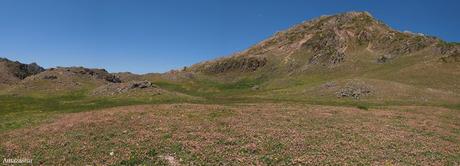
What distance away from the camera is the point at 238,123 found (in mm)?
40969

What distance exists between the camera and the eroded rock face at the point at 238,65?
595 ft

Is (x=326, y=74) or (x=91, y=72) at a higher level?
(x=91, y=72)

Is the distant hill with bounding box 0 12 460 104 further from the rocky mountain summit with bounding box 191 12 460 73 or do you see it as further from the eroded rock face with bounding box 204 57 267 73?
the eroded rock face with bounding box 204 57 267 73

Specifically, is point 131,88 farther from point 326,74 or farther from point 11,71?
point 11,71

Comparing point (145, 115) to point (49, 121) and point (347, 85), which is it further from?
point (347, 85)

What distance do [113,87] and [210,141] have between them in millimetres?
69080

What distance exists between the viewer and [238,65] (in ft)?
617

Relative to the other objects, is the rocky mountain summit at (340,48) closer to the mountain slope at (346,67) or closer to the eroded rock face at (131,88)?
the mountain slope at (346,67)

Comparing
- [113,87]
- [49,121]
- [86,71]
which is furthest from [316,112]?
[86,71]

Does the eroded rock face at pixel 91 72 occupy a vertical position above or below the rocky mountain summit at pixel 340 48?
below

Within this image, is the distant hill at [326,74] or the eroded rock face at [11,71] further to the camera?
the eroded rock face at [11,71]

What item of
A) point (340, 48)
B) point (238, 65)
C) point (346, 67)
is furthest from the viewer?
point (238, 65)

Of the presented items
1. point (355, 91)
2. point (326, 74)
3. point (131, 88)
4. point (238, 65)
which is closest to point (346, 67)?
point (326, 74)

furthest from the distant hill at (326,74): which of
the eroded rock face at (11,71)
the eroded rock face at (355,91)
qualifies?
the eroded rock face at (355,91)
